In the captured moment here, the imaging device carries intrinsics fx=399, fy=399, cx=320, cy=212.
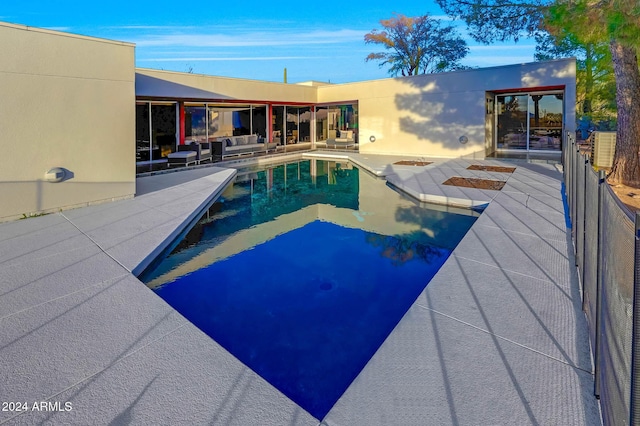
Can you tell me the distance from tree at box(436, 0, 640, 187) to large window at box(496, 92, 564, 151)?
6.15m

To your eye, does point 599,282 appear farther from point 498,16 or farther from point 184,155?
point 184,155

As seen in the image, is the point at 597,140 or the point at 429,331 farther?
the point at 597,140

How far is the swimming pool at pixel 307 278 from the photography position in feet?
11.2

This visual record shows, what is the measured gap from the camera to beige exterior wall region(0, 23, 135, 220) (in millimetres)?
7082

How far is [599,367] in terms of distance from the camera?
2.42 metres

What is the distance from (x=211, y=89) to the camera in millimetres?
17219

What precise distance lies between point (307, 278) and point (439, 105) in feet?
48.8

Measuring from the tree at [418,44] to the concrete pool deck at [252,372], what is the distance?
31.5m

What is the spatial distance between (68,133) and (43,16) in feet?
74.0

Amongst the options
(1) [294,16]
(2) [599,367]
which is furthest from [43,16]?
(2) [599,367]

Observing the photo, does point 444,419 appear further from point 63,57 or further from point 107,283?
point 63,57

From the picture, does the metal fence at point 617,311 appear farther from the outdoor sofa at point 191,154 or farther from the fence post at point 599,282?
the outdoor sofa at point 191,154

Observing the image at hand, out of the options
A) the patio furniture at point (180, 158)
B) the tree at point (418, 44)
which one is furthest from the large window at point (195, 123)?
the tree at point (418, 44)

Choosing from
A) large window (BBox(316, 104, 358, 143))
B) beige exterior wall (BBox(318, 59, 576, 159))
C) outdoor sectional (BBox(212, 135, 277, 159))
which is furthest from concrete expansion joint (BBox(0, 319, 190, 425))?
large window (BBox(316, 104, 358, 143))
